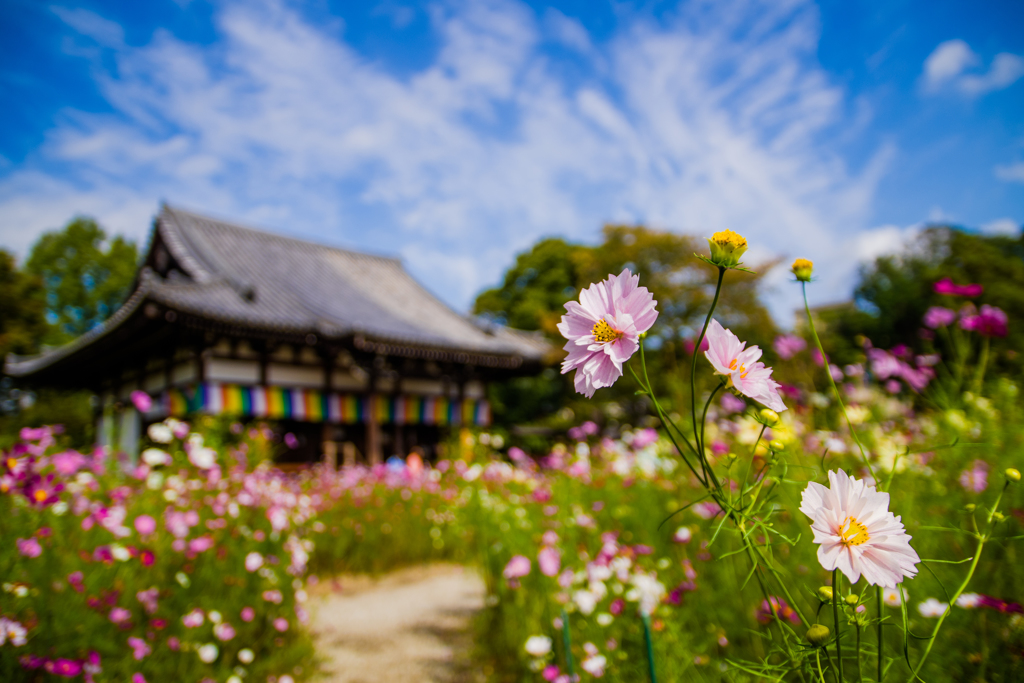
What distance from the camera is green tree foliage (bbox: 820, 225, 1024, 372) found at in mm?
16594

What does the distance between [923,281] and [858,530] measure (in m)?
23.0

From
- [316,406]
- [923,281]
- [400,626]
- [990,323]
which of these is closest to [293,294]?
[316,406]

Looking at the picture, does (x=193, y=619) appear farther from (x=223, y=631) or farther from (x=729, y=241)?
(x=729, y=241)

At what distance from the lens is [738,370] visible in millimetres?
607

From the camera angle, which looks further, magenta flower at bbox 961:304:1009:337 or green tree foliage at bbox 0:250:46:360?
green tree foliage at bbox 0:250:46:360

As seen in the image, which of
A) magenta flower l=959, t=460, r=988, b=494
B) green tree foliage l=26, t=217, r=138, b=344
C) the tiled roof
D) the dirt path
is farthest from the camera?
green tree foliage l=26, t=217, r=138, b=344

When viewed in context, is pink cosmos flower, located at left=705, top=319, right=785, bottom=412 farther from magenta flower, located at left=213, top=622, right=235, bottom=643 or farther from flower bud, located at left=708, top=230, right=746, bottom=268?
magenta flower, located at left=213, top=622, right=235, bottom=643

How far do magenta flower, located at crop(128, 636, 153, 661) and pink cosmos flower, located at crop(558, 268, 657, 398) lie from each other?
6.25 ft

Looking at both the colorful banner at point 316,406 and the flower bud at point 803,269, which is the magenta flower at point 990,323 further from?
the colorful banner at point 316,406

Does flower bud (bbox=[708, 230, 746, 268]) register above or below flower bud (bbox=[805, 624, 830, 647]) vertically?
above

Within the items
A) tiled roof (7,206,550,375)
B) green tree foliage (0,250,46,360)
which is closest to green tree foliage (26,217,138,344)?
green tree foliage (0,250,46,360)

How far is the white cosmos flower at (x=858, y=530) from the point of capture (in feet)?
1.85

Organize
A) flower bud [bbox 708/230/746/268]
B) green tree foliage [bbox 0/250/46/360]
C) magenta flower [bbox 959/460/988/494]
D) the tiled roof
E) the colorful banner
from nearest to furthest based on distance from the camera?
flower bud [bbox 708/230/746/268], magenta flower [bbox 959/460/988/494], the tiled roof, the colorful banner, green tree foliage [bbox 0/250/46/360]

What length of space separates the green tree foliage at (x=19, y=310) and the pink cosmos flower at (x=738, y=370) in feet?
59.4
